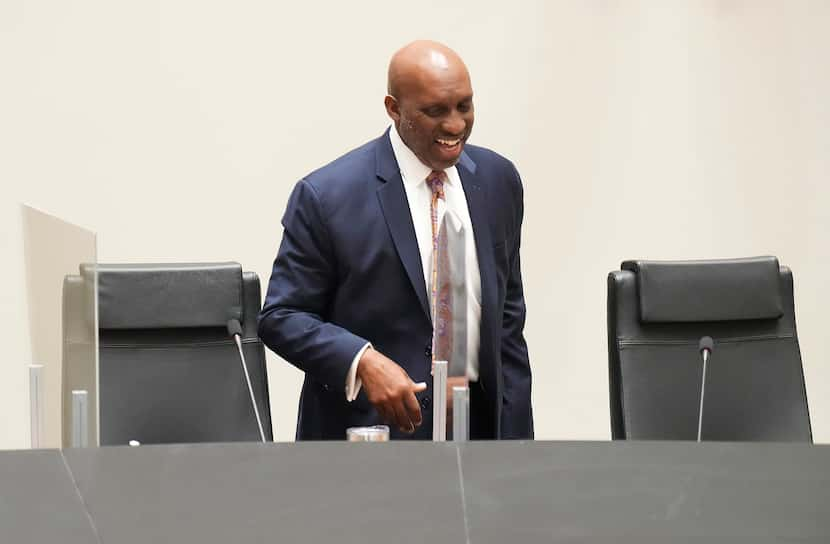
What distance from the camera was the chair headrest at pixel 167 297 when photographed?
9.19 feet

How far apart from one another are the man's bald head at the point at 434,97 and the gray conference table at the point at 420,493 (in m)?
0.70

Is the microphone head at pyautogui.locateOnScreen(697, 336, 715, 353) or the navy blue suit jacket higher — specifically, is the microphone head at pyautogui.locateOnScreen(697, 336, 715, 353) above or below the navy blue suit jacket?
below

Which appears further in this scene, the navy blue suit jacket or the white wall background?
the white wall background

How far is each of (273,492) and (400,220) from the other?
2.79ft

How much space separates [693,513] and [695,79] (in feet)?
8.31

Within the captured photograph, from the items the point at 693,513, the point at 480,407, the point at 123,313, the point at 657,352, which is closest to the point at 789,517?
the point at 693,513

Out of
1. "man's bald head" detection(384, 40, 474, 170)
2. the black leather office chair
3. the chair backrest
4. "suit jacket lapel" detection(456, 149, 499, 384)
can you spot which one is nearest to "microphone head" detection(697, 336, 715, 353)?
the black leather office chair

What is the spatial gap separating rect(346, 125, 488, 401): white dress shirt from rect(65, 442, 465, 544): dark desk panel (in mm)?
602

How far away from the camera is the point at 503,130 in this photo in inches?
156

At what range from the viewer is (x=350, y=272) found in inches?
97.3

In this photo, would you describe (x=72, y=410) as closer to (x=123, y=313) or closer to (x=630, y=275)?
(x=123, y=313)

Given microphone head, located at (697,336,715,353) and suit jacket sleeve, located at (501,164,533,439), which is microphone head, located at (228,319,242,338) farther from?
microphone head, located at (697,336,715,353)

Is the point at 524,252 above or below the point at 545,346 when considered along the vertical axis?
above

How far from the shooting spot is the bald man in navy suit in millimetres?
2406
